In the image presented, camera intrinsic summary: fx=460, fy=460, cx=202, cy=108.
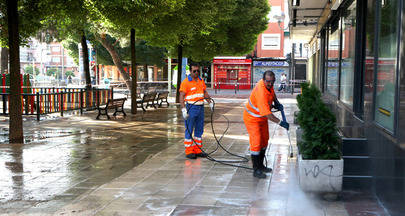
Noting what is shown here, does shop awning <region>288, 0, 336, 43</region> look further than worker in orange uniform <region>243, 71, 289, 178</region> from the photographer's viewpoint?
Yes

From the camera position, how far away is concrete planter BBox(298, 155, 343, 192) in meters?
5.62

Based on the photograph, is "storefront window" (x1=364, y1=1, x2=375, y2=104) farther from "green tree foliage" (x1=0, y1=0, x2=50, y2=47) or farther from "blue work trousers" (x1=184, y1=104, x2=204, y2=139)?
"green tree foliage" (x1=0, y1=0, x2=50, y2=47)

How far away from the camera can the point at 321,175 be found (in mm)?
5676

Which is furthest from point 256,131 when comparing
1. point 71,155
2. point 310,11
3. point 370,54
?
point 310,11

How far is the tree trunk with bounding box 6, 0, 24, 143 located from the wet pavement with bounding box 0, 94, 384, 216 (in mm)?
420

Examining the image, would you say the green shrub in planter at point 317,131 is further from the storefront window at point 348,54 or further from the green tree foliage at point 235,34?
the green tree foliage at point 235,34

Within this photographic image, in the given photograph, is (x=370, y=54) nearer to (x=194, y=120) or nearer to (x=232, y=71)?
(x=194, y=120)

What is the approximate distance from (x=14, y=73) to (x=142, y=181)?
545 cm

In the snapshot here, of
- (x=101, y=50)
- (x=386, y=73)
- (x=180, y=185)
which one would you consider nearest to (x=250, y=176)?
(x=180, y=185)

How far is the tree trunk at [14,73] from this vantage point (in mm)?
10438

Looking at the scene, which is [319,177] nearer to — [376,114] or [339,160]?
[339,160]

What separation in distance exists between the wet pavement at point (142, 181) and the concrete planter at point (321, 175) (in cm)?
15

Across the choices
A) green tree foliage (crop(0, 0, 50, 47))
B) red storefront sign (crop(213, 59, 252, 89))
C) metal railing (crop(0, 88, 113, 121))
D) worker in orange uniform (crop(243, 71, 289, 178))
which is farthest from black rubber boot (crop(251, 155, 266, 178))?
red storefront sign (crop(213, 59, 252, 89))

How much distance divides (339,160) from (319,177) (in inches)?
12.7
